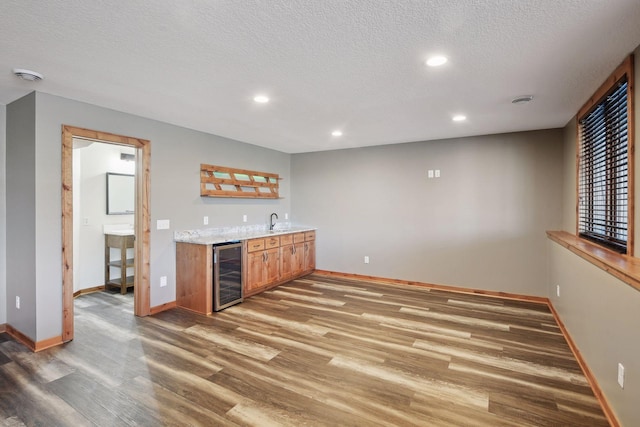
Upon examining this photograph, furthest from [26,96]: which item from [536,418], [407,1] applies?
[536,418]

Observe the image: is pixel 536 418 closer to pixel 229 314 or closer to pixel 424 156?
pixel 229 314

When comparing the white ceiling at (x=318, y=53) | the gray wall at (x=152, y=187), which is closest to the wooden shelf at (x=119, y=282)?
the gray wall at (x=152, y=187)

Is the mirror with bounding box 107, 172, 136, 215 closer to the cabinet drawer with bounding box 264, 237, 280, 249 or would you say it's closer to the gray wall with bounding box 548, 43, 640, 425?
the cabinet drawer with bounding box 264, 237, 280, 249

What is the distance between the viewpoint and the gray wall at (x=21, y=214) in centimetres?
297

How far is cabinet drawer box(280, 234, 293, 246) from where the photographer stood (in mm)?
5254

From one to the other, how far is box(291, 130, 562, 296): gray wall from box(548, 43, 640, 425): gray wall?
1062 mm

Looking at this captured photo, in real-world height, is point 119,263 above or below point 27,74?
below

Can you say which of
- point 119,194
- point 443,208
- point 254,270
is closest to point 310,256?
point 254,270

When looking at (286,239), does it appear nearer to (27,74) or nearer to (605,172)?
(27,74)

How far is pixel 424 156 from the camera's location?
203 inches

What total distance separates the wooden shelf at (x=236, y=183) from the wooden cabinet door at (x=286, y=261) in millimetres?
1023

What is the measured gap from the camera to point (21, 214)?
312 centimetres

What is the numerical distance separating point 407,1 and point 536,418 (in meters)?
2.59

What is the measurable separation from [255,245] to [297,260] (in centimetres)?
120
